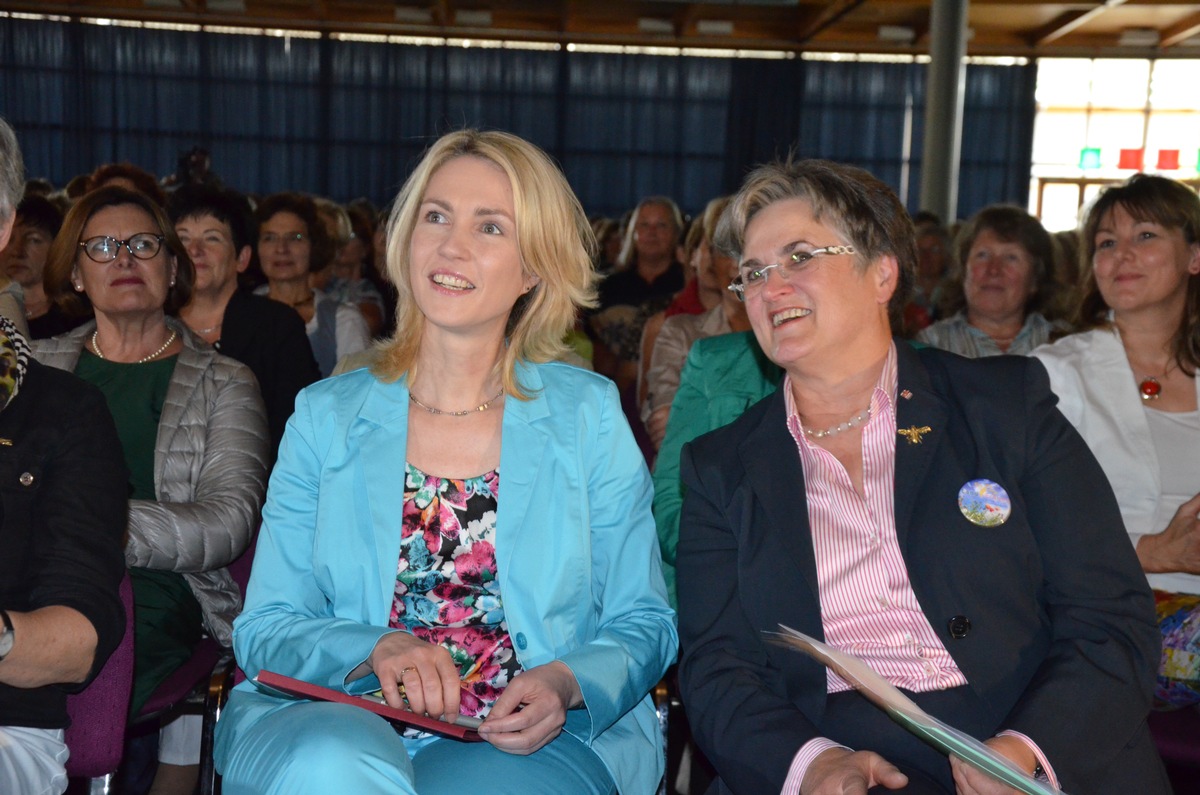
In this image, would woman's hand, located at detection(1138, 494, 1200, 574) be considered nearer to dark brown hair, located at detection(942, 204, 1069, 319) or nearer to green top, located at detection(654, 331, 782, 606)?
green top, located at detection(654, 331, 782, 606)

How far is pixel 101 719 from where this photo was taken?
2.04 metres

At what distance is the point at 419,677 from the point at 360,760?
0.52 ft

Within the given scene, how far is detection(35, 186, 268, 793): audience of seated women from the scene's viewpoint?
2.63 metres

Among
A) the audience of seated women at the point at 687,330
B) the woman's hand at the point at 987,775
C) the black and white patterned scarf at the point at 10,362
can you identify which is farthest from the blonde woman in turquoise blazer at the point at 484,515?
the audience of seated women at the point at 687,330

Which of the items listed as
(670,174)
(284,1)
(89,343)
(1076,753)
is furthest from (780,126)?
(1076,753)

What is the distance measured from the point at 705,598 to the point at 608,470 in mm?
296

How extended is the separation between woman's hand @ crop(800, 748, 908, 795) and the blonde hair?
0.85 metres

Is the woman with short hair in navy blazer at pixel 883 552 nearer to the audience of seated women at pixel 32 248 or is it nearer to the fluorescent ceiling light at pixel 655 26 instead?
the audience of seated women at pixel 32 248

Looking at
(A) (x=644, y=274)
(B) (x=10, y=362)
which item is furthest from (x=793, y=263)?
(A) (x=644, y=274)

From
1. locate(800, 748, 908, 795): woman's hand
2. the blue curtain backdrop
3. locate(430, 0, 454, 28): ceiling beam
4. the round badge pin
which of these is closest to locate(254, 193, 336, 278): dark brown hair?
the round badge pin

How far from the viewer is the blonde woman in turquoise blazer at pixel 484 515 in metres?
1.86

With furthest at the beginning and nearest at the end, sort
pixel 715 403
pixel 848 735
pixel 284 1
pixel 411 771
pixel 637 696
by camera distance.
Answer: pixel 284 1, pixel 715 403, pixel 637 696, pixel 848 735, pixel 411 771

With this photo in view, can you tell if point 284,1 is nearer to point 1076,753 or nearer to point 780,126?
point 780,126

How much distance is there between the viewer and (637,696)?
1971 mm
